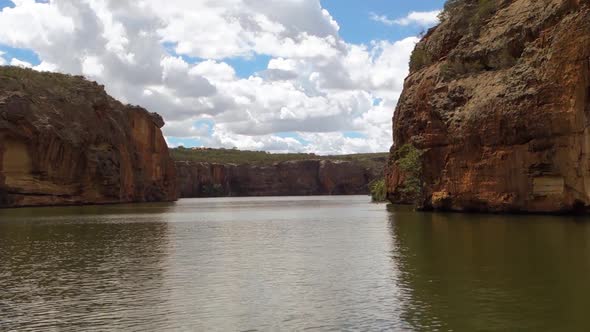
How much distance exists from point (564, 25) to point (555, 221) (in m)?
13.5

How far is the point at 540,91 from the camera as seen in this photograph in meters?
42.5

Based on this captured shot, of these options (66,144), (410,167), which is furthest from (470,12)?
(66,144)

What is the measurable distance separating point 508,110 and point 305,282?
30440 mm

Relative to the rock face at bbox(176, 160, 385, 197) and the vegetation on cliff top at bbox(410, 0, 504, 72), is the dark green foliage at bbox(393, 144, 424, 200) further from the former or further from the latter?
the rock face at bbox(176, 160, 385, 197)

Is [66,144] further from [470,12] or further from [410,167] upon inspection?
[470,12]

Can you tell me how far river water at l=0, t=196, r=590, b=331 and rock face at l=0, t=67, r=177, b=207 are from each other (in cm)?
5035

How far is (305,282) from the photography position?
1906 cm

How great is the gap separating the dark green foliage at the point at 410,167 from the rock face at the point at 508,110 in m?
3.68

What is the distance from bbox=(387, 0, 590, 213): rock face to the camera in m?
40.9

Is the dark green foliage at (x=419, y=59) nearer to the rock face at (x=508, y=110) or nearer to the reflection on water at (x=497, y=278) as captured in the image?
the rock face at (x=508, y=110)

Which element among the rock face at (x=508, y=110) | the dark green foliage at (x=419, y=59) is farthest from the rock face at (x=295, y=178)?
the rock face at (x=508, y=110)

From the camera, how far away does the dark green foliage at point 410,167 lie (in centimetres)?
6204

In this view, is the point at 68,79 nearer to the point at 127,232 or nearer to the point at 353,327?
the point at 127,232

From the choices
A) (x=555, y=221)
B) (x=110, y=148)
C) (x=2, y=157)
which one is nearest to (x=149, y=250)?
(x=555, y=221)
